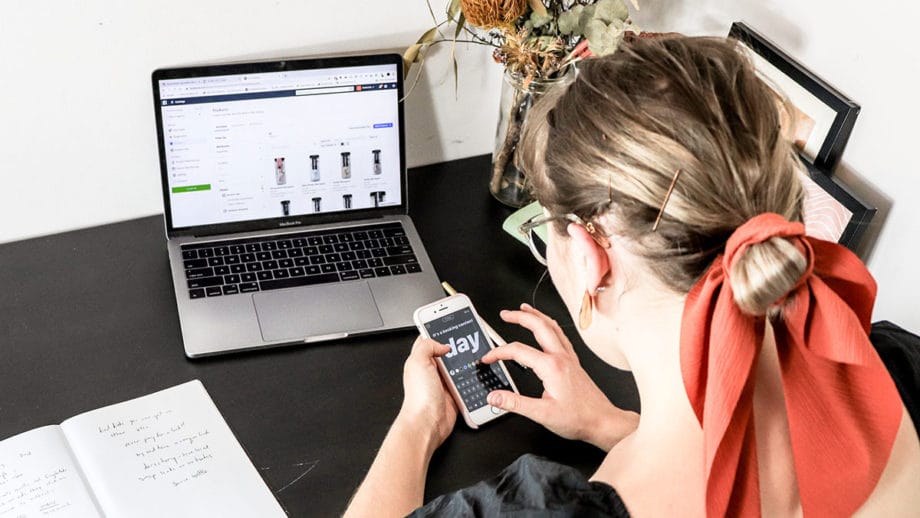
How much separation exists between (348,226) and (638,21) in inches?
22.1

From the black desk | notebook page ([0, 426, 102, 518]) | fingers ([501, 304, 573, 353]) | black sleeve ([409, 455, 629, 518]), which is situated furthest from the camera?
fingers ([501, 304, 573, 353])

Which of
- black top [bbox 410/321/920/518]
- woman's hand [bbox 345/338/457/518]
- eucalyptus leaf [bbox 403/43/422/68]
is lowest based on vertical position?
woman's hand [bbox 345/338/457/518]

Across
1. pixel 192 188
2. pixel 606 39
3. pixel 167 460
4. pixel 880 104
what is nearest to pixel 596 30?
pixel 606 39

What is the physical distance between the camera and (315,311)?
1.21m

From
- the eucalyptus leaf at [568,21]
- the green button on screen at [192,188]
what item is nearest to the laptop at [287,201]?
the green button on screen at [192,188]

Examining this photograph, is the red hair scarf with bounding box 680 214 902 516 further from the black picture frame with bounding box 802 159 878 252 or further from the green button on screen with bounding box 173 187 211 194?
the green button on screen with bounding box 173 187 211 194

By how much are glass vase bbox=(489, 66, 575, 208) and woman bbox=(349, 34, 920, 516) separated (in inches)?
15.3

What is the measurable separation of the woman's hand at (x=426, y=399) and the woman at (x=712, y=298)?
7.2 inches

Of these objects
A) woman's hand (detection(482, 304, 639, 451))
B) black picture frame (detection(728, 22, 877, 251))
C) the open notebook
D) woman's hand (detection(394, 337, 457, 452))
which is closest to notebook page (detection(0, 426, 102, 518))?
the open notebook

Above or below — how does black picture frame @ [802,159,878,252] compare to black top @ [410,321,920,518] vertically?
above

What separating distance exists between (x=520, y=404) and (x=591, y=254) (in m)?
0.29

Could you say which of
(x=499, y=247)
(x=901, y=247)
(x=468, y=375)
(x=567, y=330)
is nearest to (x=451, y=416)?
(x=468, y=375)

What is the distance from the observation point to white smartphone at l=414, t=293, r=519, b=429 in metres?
1.11

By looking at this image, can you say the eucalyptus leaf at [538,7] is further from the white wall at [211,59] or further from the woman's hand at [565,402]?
the woman's hand at [565,402]
